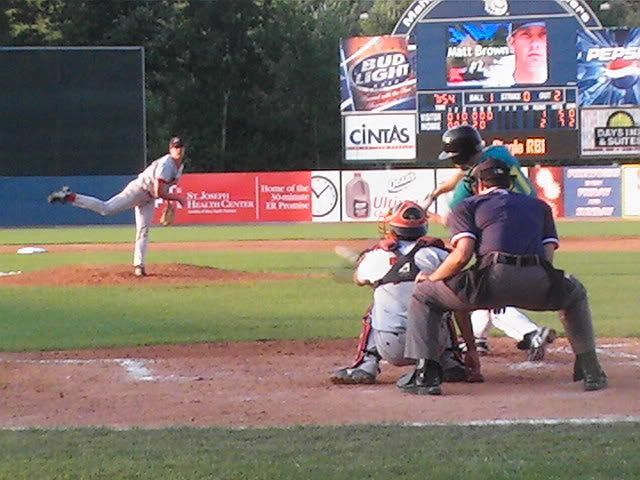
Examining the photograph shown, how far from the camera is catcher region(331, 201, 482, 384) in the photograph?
7750 mm

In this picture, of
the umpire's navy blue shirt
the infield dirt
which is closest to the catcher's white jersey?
the infield dirt

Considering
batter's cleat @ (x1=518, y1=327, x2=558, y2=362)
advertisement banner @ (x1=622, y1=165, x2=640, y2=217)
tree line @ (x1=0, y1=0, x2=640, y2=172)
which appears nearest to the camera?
batter's cleat @ (x1=518, y1=327, x2=558, y2=362)

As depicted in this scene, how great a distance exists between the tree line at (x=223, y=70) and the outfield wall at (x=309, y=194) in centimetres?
1530

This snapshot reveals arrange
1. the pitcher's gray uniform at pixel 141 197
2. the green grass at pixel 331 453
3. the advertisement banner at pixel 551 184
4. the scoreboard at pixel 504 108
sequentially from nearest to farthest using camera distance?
the green grass at pixel 331 453 < the pitcher's gray uniform at pixel 141 197 < the scoreboard at pixel 504 108 < the advertisement banner at pixel 551 184

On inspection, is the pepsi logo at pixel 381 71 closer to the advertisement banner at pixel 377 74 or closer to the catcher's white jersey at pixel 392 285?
the advertisement banner at pixel 377 74

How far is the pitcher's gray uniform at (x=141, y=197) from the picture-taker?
48.9 ft

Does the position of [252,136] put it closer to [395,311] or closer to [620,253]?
[620,253]

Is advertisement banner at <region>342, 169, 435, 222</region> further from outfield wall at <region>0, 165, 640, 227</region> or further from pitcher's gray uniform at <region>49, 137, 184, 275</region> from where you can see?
pitcher's gray uniform at <region>49, 137, 184, 275</region>

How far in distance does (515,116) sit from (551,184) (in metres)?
3.75

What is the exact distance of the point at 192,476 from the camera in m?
4.94

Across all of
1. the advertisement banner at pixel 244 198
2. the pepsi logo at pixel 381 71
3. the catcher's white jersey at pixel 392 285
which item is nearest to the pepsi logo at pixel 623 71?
the pepsi logo at pixel 381 71

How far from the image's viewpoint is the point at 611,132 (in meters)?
32.2

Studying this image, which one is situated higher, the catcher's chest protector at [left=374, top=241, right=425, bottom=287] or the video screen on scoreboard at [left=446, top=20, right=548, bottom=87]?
the video screen on scoreboard at [left=446, top=20, right=548, bottom=87]

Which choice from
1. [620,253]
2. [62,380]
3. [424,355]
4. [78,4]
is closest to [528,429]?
[424,355]
